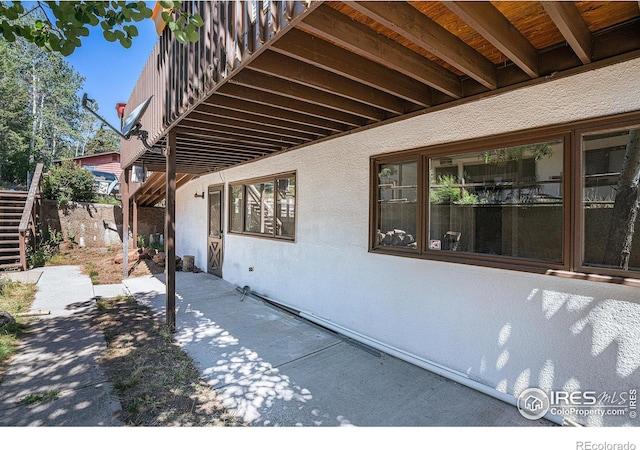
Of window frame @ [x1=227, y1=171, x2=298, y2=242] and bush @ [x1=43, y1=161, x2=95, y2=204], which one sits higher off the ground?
bush @ [x1=43, y1=161, x2=95, y2=204]

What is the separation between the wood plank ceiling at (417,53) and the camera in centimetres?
171

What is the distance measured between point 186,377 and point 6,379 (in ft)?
5.39

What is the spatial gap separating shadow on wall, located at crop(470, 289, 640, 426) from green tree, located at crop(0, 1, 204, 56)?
10.1 feet

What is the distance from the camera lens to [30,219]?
818 centimetres

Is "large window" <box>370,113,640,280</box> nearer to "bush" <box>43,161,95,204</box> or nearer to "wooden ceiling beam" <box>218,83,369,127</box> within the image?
"wooden ceiling beam" <box>218,83,369,127</box>

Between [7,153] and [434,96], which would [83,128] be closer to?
[7,153]

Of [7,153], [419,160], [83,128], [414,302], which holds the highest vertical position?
[83,128]

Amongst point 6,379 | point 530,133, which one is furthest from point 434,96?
point 6,379

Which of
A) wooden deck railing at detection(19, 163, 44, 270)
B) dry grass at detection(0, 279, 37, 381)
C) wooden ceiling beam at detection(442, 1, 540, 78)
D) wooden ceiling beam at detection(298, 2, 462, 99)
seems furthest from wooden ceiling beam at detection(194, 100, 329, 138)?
wooden deck railing at detection(19, 163, 44, 270)

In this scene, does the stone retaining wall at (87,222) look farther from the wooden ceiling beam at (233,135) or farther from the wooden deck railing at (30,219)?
the wooden ceiling beam at (233,135)

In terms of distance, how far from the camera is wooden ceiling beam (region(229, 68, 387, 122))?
248cm

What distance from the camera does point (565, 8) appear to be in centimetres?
167

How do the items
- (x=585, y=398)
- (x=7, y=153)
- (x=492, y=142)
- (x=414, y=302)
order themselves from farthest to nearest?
(x=7, y=153), (x=414, y=302), (x=492, y=142), (x=585, y=398)

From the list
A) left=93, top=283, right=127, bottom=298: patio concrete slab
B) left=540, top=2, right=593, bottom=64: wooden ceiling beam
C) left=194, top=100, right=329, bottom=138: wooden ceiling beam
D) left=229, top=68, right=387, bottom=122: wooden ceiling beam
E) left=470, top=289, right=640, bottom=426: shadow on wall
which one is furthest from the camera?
left=93, top=283, right=127, bottom=298: patio concrete slab
